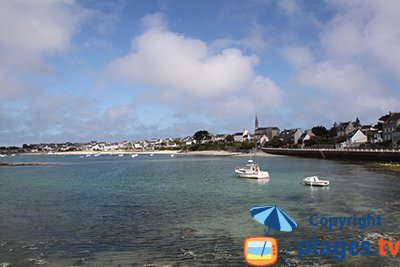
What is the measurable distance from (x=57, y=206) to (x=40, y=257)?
1398 centimetres

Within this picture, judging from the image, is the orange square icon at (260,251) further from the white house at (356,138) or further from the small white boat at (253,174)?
the white house at (356,138)

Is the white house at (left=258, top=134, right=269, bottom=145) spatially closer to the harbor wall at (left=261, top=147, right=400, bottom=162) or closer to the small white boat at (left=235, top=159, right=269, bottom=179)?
the harbor wall at (left=261, top=147, right=400, bottom=162)

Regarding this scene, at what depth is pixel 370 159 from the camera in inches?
2830

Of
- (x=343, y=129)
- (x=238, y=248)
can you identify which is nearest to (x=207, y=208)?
(x=238, y=248)

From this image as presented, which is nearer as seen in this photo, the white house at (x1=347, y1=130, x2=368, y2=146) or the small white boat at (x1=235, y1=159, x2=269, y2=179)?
the small white boat at (x1=235, y1=159, x2=269, y2=179)

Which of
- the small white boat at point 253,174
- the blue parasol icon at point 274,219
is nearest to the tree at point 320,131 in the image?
the small white boat at point 253,174

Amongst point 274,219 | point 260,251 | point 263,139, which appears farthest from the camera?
point 263,139

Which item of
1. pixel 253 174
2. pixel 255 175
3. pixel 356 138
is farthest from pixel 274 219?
pixel 356 138

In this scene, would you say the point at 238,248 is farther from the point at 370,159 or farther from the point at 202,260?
the point at 370,159

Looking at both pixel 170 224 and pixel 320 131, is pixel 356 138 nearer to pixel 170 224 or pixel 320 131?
pixel 320 131

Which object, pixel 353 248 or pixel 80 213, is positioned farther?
pixel 80 213

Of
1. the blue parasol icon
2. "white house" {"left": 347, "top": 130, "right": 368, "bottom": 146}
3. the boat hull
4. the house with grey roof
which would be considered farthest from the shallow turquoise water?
"white house" {"left": 347, "top": 130, "right": 368, "bottom": 146}

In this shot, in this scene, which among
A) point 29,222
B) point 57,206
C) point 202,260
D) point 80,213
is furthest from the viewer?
point 57,206

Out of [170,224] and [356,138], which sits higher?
[356,138]
